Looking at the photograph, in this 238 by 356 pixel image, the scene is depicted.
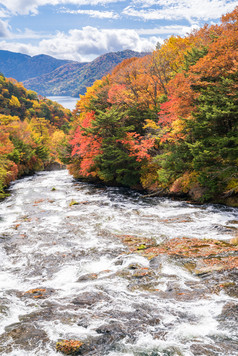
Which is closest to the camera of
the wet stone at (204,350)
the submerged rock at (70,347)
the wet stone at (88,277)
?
the wet stone at (204,350)

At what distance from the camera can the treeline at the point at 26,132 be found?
31.9m

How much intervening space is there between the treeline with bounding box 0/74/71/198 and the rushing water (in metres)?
17.1

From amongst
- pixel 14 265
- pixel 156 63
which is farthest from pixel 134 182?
pixel 14 265

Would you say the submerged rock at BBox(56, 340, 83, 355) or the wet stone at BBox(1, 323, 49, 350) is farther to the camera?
the wet stone at BBox(1, 323, 49, 350)

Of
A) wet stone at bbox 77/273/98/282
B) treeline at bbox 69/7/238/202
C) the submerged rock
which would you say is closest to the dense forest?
treeline at bbox 69/7/238/202

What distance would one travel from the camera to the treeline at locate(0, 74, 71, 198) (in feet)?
105

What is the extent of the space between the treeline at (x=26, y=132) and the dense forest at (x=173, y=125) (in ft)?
2.44

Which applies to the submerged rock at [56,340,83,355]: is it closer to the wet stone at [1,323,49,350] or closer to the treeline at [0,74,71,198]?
the wet stone at [1,323,49,350]

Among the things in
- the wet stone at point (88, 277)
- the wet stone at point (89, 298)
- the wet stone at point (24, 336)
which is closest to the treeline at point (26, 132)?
the wet stone at point (88, 277)

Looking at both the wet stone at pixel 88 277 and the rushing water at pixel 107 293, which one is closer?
the rushing water at pixel 107 293

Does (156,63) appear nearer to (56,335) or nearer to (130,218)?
(130,218)

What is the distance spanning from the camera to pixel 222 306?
560 centimetres

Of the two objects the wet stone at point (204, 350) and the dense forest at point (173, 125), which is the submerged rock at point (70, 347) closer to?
the wet stone at point (204, 350)

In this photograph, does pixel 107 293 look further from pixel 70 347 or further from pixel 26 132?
pixel 26 132
